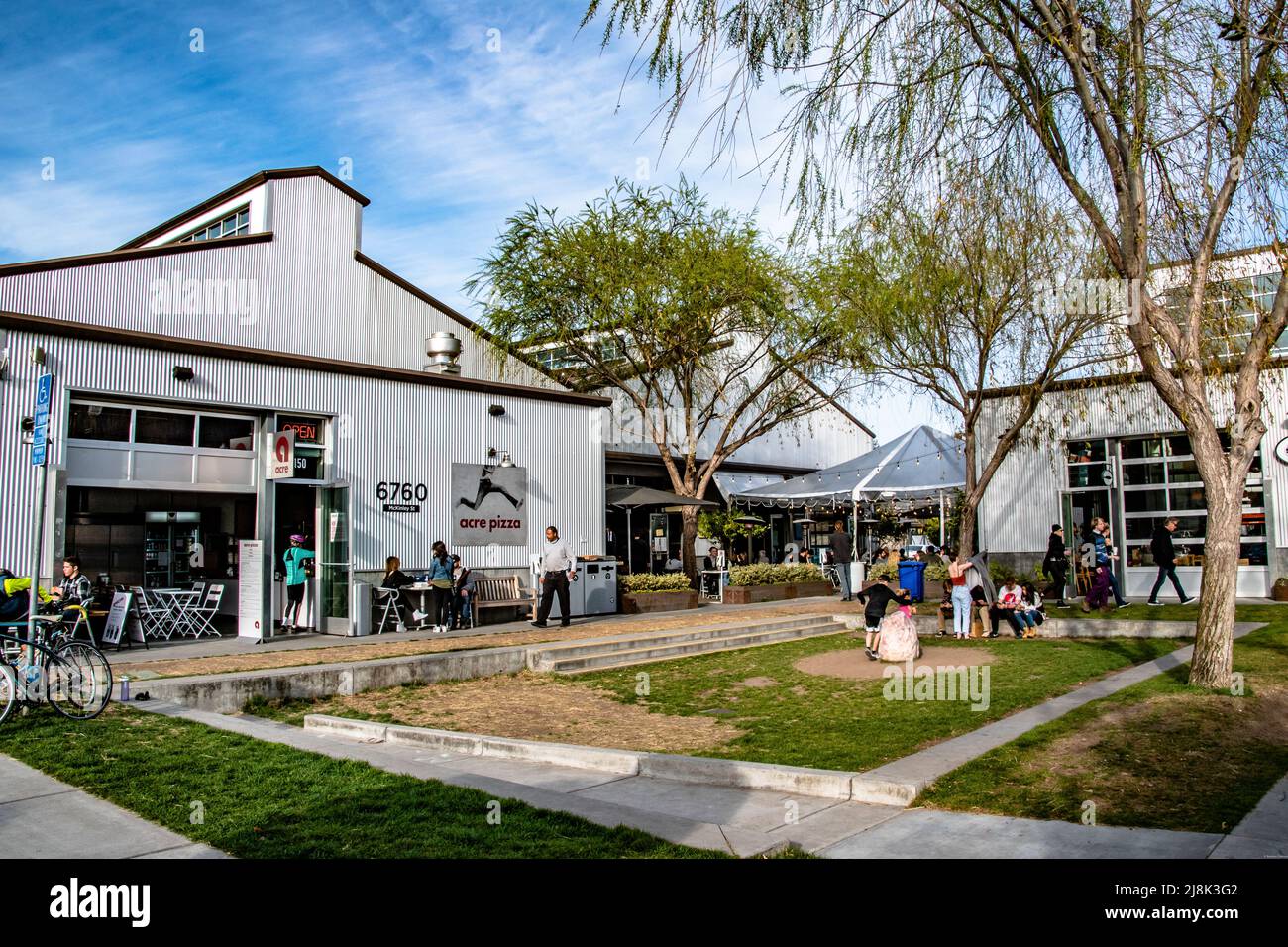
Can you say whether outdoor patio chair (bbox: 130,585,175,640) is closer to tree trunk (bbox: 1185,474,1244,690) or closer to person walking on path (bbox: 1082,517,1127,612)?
tree trunk (bbox: 1185,474,1244,690)

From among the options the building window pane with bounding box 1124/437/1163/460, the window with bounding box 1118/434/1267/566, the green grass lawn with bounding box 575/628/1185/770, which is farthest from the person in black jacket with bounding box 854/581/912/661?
the building window pane with bounding box 1124/437/1163/460

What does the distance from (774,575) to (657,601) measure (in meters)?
4.48

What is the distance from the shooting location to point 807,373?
24594 mm

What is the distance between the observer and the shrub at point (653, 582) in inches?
881

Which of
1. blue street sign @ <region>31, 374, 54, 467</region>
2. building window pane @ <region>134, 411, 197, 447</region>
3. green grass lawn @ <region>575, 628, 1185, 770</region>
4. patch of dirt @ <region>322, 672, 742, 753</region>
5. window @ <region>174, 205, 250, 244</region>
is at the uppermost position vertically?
window @ <region>174, 205, 250, 244</region>

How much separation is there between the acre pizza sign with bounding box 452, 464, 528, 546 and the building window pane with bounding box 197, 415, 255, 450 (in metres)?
4.02

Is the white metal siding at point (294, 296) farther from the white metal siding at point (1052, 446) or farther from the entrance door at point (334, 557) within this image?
the white metal siding at point (1052, 446)

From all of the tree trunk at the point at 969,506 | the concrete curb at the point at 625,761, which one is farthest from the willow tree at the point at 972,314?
the concrete curb at the point at 625,761

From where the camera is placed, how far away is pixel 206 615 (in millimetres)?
18141

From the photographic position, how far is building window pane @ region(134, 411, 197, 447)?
50.5ft

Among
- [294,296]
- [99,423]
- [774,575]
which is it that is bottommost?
[774,575]

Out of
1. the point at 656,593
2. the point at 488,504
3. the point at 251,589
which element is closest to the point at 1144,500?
the point at 656,593
